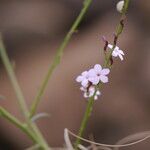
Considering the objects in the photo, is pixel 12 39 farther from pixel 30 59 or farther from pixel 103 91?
pixel 103 91

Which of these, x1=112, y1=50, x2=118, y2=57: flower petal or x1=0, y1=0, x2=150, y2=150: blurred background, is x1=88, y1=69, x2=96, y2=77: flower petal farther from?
x1=0, y1=0, x2=150, y2=150: blurred background

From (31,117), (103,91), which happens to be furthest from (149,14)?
(31,117)

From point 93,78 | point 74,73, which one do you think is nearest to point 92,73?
point 93,78

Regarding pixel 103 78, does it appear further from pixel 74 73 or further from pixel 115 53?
pixel 74 73

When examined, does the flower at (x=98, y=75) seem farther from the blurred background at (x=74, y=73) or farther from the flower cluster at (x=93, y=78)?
the blurred background at (x=74, y=73)

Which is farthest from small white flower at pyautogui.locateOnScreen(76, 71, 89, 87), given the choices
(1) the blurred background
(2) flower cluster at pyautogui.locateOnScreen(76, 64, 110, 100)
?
(1) the blurred background
